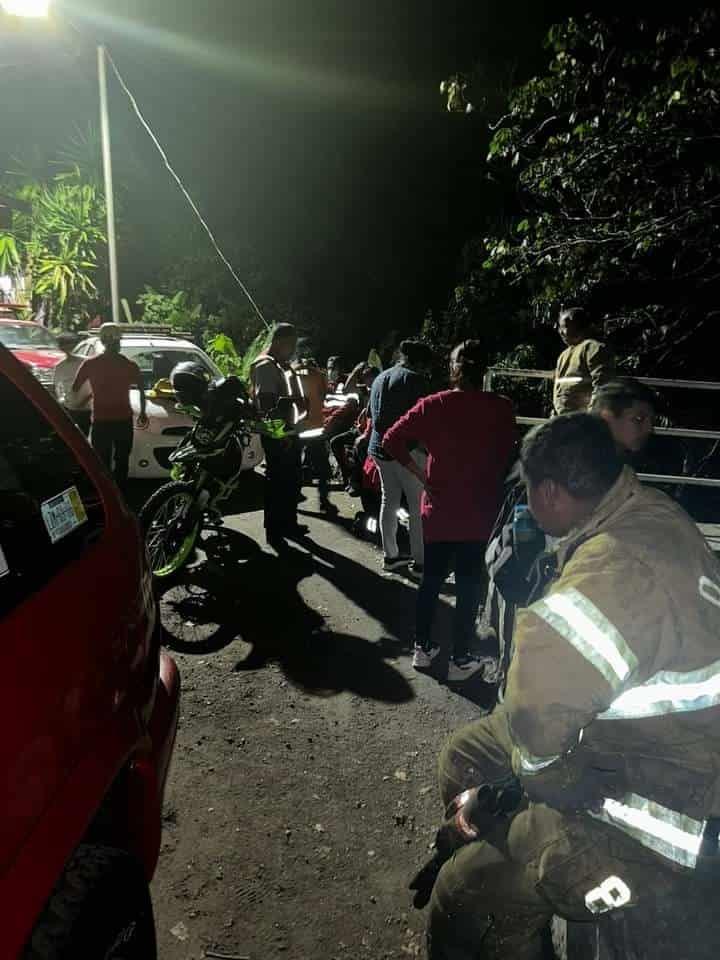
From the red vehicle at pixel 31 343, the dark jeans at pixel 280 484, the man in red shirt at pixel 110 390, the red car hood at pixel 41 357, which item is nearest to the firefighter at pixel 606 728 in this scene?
the dark jeans at pixel 280 484

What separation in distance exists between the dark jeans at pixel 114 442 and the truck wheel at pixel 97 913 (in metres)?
5.85

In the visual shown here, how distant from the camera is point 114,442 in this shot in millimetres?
7277

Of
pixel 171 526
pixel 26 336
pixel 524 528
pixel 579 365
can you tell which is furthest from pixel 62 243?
pixel 524 528

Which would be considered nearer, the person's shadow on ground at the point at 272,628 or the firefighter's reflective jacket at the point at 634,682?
the firefighter's reflective jacket at the point at 634,682

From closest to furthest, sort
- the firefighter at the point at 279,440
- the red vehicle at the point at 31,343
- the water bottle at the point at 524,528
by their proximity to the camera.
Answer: the water bottle at the point at 524,528 < the firefighter at the point at 279,440 < the red vehicle at the point at 31,343

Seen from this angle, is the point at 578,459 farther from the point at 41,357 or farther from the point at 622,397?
the point at 41,357

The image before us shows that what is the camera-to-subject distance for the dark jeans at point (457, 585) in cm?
395

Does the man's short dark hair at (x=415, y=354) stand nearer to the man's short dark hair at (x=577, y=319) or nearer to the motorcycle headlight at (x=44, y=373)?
the man's short dark hair at (x=577, y=319)

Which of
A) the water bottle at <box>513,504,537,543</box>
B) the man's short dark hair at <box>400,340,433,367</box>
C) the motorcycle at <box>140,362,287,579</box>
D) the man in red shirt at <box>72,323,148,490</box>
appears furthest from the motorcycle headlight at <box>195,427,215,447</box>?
the water bottle at <box>513,504,537,543</box>

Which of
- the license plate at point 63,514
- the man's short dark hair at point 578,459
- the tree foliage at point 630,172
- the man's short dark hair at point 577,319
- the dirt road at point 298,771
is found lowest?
the dirt road at point 298,771

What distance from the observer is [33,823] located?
132cm

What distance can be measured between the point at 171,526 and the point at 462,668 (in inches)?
93.4

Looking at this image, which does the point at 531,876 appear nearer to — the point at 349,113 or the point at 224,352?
the point at 224,352

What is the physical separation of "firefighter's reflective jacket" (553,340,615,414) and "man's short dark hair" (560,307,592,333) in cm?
12
